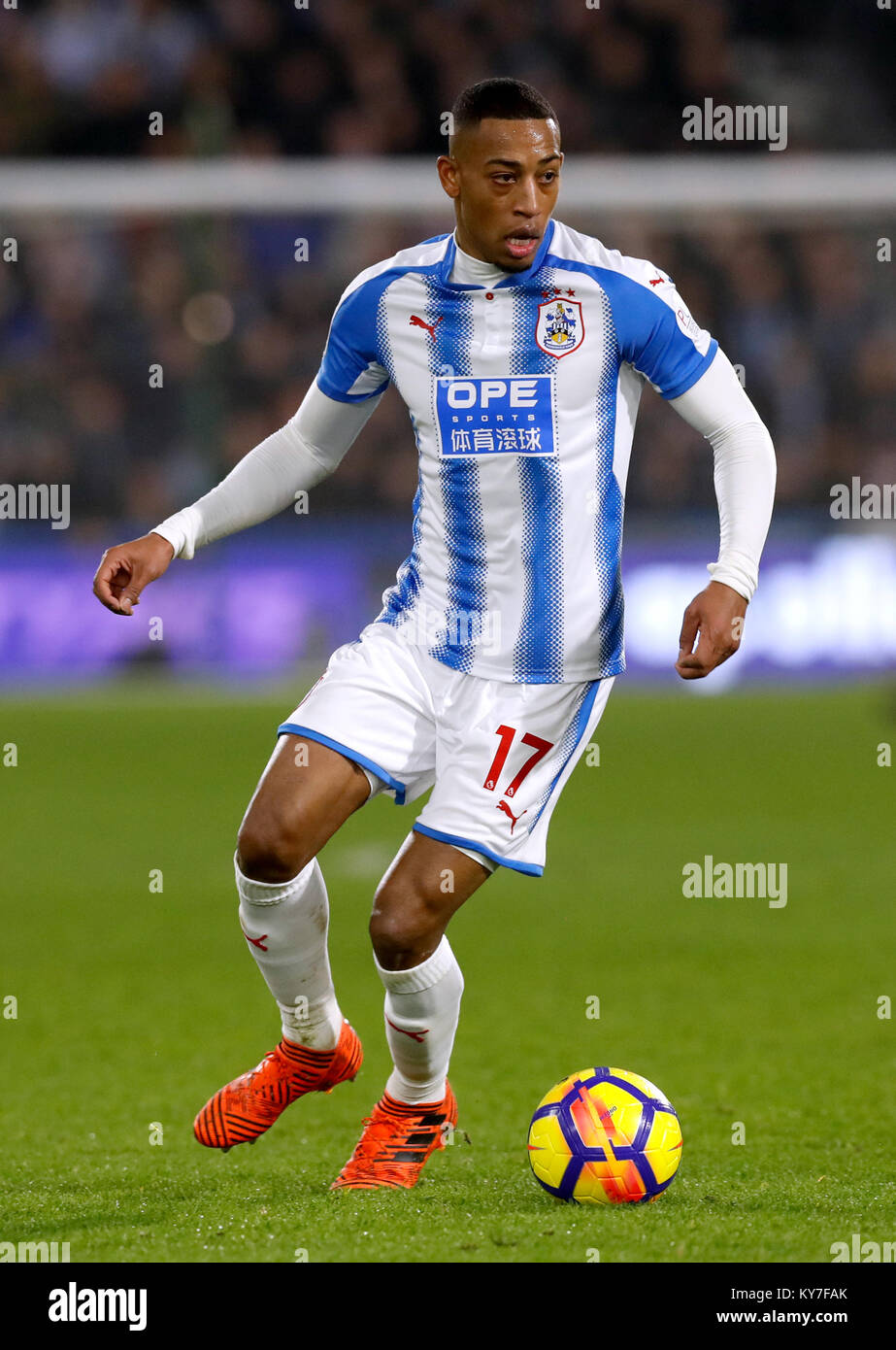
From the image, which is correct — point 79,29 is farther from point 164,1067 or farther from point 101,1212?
point 101,1212

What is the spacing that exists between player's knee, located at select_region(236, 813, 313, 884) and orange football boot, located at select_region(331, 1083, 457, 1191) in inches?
23.9

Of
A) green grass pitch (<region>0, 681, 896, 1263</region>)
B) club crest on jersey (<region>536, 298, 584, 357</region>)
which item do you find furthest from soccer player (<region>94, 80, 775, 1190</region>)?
green grass pitch (<region>0, 681, 896, 1263</region>)

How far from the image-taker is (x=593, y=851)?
9172mm

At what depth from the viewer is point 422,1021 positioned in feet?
13.6

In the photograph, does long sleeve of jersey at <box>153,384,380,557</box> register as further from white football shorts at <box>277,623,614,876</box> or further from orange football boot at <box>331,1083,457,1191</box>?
orange football boot at <box>331,1083,457,1191</box>

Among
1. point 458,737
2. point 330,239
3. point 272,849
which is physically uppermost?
point 330,239

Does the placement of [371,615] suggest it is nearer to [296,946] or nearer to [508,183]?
[296,946]

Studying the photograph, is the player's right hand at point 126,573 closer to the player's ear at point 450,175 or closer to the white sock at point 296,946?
the white sock at point 296,946

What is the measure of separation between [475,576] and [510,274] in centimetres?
66

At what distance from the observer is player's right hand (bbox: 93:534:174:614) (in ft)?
13.3

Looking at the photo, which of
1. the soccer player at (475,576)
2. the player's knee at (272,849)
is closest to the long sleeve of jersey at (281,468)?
the soccer player at (475,576)

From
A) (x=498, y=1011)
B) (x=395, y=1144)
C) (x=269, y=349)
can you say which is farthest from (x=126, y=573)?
(x=269, y=349)
